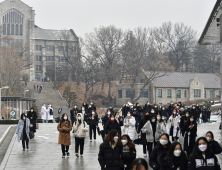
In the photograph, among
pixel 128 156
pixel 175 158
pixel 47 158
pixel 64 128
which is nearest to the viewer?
pixel 175 158

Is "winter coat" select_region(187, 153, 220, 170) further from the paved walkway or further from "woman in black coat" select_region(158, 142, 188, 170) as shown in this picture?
the paved walkway

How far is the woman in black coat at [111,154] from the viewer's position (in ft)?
29.1

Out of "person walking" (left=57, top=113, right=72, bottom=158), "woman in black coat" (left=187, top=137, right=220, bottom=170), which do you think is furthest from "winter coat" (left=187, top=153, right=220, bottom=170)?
"person walking" (left=57, top=113, right=72, bottom=158)

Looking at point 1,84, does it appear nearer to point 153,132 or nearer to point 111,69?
point 111,69

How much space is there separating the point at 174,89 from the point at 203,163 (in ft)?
274

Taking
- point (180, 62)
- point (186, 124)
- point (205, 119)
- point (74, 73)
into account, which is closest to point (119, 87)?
point (74, 73)

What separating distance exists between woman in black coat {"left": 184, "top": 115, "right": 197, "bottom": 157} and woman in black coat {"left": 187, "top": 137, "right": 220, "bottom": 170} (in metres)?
7.53

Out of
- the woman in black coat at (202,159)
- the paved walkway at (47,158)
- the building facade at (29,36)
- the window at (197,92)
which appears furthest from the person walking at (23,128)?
the building facade at (29,36)

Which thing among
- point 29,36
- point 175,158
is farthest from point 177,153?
point 29,36

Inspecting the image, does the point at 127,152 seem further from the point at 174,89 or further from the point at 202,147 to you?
the point at 174,89

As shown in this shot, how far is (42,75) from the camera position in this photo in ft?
376

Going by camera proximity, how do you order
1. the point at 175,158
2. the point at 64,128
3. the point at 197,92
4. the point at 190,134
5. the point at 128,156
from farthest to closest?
the point at 197,92 < the point at 190,134 < the point at 64,128 < the point at 128,156 < the point at 175,158

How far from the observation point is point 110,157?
8.90 m

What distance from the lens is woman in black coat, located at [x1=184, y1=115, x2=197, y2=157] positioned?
15.4 metres
